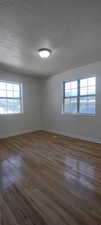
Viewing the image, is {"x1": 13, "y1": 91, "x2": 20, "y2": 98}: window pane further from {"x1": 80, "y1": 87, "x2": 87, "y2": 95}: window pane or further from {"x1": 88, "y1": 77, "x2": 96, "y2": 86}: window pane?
{"x1": 88, "y1": 77, "x2": 96, "y2": 86}: window pane

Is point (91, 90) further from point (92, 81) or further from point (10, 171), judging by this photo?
point (10, 171)

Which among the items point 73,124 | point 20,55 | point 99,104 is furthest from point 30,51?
point 73,124

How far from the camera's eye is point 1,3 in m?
1.50

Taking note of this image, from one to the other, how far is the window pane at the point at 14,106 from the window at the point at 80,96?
6.54ft

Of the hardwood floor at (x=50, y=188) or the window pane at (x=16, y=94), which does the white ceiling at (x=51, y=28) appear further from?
the hardwood floor at (x=50, y=188)

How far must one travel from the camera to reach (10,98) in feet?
15.1

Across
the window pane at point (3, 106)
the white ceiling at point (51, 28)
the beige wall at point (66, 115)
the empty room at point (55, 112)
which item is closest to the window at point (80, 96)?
the empty room at point (55, 112)

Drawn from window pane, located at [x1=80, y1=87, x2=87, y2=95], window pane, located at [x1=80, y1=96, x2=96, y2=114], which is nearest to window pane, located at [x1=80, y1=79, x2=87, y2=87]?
window pane, located at [x1=80, y1=87, x2=87, y2=95]

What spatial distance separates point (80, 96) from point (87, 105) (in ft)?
1.41

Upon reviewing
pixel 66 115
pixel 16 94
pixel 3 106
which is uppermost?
pixel 16 94

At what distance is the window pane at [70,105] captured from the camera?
170 inches

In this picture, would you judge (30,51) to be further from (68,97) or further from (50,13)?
(68,97)

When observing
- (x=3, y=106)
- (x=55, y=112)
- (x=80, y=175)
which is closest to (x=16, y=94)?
(x=3, y=106)

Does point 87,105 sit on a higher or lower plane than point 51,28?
lower
